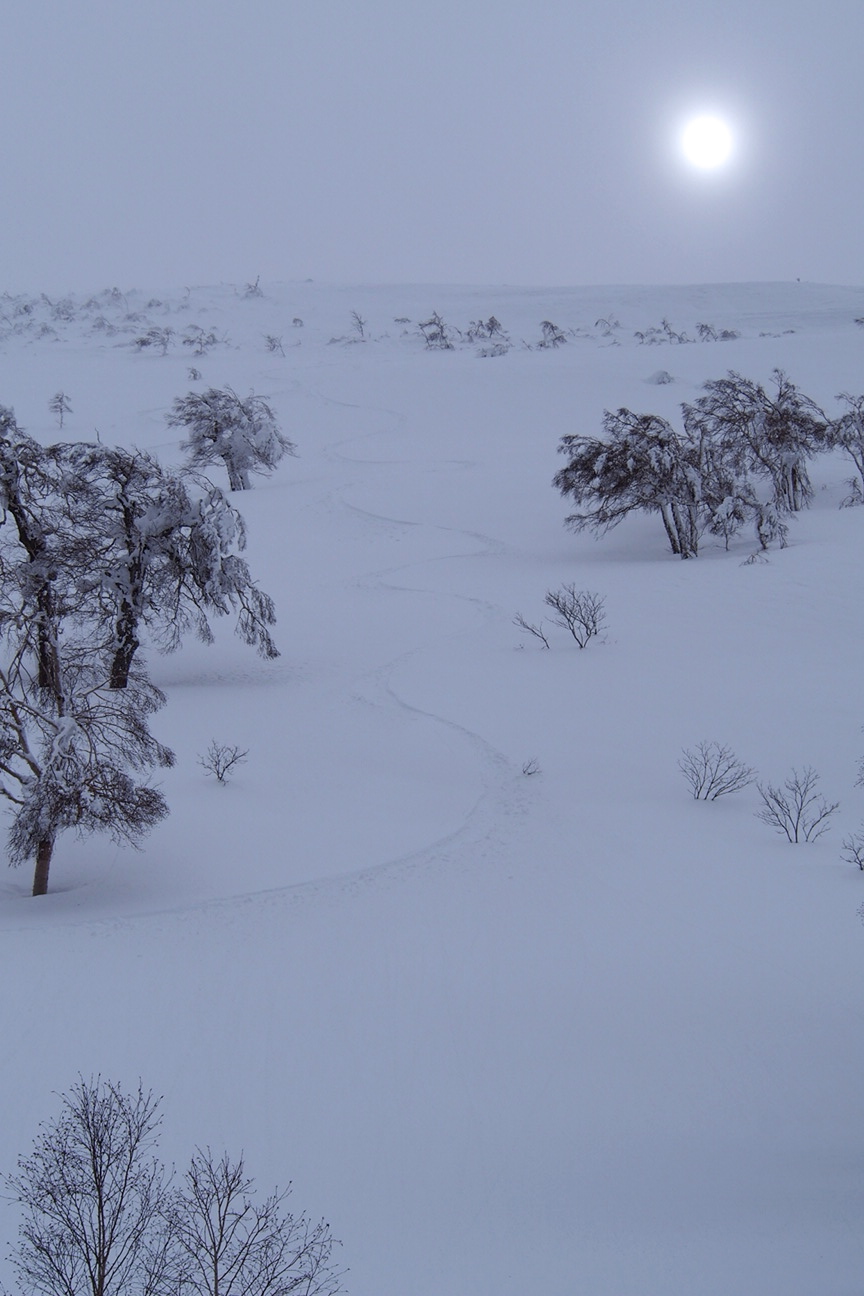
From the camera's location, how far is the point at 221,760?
12555mm

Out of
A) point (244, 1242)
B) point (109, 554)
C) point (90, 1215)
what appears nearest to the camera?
point (90, 1215)

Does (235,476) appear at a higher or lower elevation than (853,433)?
higher

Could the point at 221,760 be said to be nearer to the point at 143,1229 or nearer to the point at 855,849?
the point at 143,1229

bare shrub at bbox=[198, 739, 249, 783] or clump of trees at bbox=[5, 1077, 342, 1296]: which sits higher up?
bare shrub at bbox=[198, 739, 249, 783]

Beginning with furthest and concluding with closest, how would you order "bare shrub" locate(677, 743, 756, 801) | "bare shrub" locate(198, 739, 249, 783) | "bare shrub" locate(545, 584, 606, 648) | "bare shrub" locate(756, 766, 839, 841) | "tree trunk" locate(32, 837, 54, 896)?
1. "bare shrub" locate(545, 584, 606, 648)
2. "bare shrub" locate(198, 739, 249, 783)
3. "bare shrub" locate(677, 743, 756, 801)
4. "bare shrub" locate(756, 766, 839, 841)
5. "tree trunk" locate(32, 837, 54, 896)

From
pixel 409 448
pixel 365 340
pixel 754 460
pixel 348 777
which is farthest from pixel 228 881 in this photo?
pixel 365 340

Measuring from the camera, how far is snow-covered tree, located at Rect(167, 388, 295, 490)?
3158 centimetres

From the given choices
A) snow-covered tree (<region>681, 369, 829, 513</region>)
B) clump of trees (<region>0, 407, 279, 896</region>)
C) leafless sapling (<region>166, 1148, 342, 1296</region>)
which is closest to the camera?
leafless sapling (<region>166, 1148, 342, 1296</region>)

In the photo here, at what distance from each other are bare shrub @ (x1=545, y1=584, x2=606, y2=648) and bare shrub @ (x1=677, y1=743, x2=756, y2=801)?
487 centimetres

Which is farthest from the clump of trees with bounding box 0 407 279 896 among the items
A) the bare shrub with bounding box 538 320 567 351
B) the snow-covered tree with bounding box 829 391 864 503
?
the bare shrub with bounding box 538 320 567 351

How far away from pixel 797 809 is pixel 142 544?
11468mm

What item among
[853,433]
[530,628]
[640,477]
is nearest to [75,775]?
[530,628]

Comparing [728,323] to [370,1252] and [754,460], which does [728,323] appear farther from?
[370,1252]

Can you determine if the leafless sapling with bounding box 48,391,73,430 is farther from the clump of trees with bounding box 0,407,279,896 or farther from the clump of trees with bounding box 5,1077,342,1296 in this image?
the clump of trees with bounding box 5,1077,342,1296
